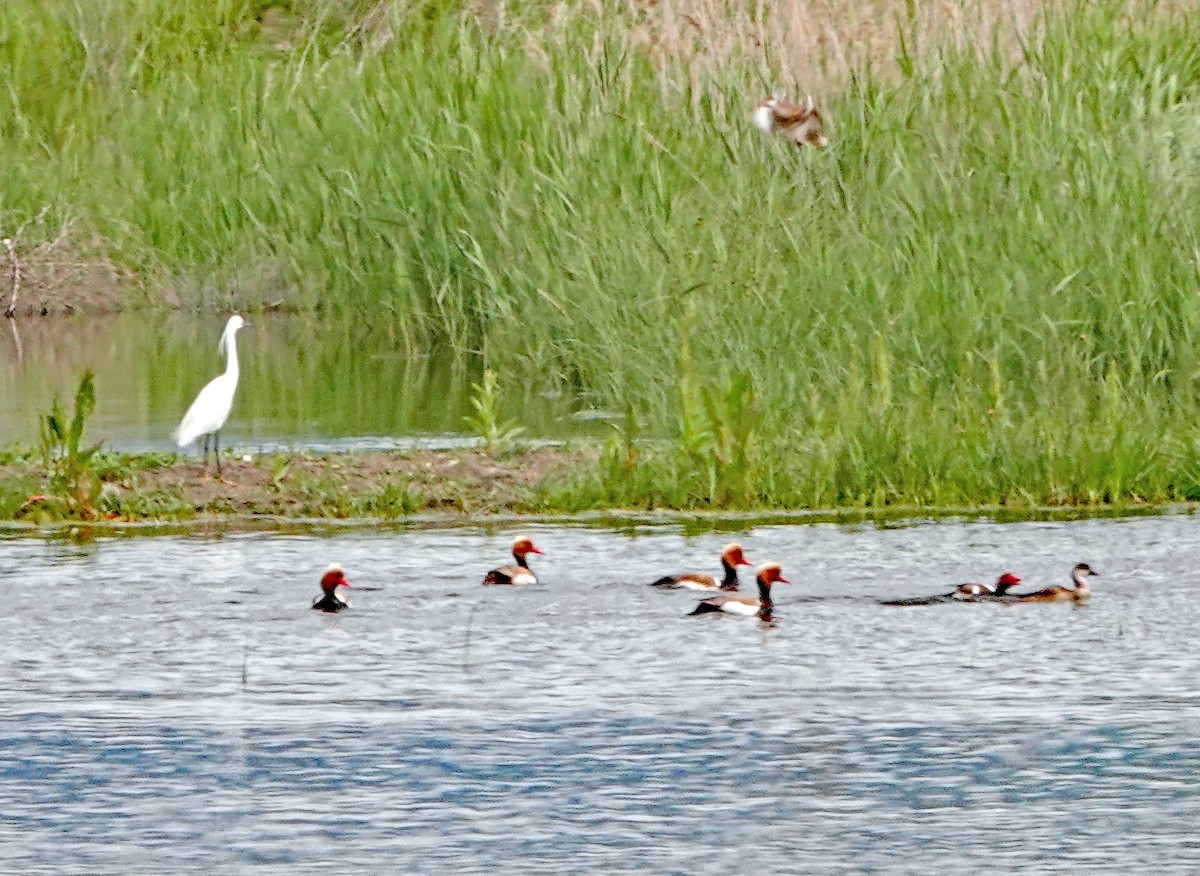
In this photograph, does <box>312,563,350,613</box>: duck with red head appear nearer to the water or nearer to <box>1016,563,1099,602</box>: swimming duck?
the water

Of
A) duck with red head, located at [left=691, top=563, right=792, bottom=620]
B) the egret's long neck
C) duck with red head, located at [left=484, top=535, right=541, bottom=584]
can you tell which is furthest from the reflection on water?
duck with red head, located at [left=691, top=563, right=792, bottom=620]

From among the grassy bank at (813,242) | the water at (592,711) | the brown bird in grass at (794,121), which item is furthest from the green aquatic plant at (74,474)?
the brown bird in grass at (794,121)

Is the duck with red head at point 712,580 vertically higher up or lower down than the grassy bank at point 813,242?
lower down

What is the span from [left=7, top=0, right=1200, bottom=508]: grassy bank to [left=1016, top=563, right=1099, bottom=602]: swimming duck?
7.08ft

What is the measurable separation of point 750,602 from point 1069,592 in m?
1.16

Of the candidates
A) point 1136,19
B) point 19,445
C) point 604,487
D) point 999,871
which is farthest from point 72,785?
A: point 1136,19

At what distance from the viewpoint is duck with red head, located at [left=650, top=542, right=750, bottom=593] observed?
→ 10.3m

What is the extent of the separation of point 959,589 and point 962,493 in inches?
89.2

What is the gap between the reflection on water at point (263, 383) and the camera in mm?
15148

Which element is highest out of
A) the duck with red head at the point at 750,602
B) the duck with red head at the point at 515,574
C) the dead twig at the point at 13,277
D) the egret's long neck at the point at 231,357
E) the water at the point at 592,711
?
the dead twig at the point at 13,277

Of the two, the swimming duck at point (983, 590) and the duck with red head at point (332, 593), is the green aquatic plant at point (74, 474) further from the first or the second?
the swimming duck at point (983, 590)

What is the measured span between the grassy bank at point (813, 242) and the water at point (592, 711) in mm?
997

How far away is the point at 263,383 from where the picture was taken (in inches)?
719

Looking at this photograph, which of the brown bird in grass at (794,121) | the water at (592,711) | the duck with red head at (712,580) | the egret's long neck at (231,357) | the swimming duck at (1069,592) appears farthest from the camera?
the brown bird in grass at (794,121)
